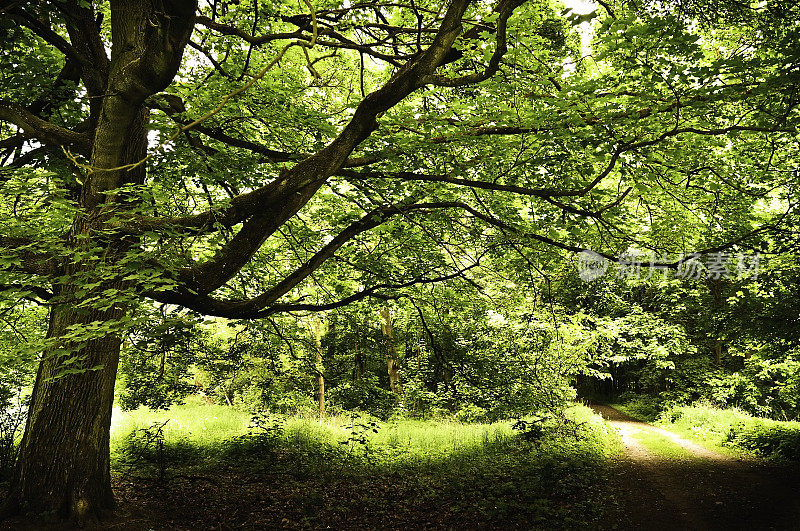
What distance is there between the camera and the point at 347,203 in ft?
26.8

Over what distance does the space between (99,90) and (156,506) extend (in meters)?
5.51

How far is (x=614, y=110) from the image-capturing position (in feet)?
17.4

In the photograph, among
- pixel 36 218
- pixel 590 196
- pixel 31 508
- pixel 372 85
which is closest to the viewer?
pixel 31 508

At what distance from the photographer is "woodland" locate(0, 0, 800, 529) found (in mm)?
4285

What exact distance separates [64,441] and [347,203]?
5.30 meters

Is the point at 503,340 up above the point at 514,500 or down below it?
above

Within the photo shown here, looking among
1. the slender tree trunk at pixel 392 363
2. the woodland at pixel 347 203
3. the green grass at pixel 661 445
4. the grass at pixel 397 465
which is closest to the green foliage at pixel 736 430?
the woodland at pixel 347 203

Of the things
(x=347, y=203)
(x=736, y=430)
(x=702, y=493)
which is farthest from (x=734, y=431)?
(x=347, y=203)

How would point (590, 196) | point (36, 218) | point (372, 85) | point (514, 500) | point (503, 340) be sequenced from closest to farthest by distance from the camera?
point (36, 218)
point (590, 196)
point (514, 500)
point (372, 85)
point (503, 340)

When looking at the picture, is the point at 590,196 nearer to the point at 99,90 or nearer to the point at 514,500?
the point at 514,500

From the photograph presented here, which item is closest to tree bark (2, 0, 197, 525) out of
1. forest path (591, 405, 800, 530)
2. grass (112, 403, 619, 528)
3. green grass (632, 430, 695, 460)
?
grass (112, 403, 619, 528)

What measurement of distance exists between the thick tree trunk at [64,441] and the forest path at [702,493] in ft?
22.4

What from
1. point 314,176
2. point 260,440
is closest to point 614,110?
point 314,176

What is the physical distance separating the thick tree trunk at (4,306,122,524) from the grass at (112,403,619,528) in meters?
1.99
